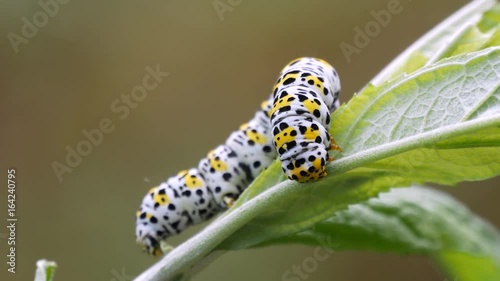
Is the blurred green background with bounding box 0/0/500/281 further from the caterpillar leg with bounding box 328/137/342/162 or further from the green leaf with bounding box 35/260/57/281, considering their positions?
the green leaf with bounding box 35/260/57/281

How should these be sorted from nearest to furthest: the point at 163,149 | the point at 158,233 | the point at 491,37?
1. the point at 491,37
2. the point at 158,233
3. the point at 163,149

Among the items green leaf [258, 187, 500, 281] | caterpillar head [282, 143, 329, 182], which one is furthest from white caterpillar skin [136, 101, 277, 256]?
caterpillar head [282, 143, 329, 182]

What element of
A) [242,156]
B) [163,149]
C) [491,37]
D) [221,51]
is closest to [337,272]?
[163,149]

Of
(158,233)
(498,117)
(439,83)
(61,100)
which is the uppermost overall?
(61,100)

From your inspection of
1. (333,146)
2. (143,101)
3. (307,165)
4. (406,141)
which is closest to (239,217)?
(307,165)

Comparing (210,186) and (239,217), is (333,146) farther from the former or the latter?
(210,186)

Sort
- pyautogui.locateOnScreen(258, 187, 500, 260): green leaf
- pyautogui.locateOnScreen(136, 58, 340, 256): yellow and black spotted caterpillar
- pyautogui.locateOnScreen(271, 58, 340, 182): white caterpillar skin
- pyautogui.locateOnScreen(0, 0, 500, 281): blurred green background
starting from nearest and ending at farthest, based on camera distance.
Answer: pyautogui.locateOnScreen(271, 58, 340, 182): white caterpillar skin, pyautogui.locateOnScreen(258, 187, 500, 260): green leaf, pyautogui.locateOnScreen(136, 58, 340, 256): yellow and black spotted caterpillar, pyautogui.locateOnScreen(0, 0, 500, 281): blurred green background

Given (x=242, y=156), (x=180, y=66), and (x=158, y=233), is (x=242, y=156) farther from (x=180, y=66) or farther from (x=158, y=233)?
(x=180, y=66)
